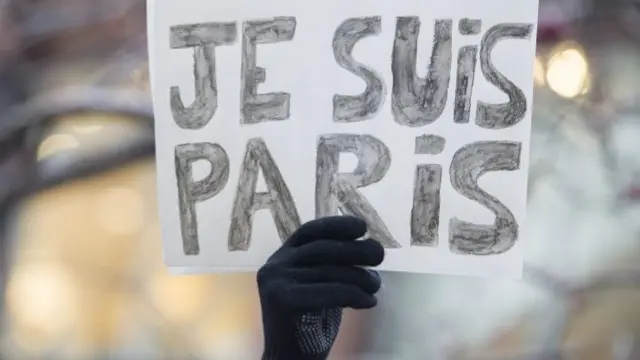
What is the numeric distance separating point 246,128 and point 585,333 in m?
0.41

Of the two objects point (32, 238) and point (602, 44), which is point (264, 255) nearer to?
point (32, 238)

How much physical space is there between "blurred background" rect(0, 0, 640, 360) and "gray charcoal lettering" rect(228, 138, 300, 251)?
0.59ft

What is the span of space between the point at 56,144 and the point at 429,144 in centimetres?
40

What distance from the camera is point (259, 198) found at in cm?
54

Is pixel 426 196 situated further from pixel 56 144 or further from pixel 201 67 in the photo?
pixel 56 144

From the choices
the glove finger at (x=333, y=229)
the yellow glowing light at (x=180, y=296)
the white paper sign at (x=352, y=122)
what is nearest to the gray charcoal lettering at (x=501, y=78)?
the white paper sign at (x=352, y=122)

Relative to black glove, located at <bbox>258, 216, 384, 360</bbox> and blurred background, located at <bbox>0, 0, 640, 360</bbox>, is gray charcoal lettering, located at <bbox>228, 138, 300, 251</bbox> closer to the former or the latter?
black glove, located at <bbox>258, 216, 384, 360</bbox>

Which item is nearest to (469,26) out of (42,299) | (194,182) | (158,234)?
(194,182)

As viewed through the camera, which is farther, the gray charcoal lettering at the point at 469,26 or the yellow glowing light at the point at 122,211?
the yellow glowing light at the point at 122,211

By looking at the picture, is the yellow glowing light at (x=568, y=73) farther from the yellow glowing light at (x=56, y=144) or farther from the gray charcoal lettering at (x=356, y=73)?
the yellow glowing light at (x=56, y=144)

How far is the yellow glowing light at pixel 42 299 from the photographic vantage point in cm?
71


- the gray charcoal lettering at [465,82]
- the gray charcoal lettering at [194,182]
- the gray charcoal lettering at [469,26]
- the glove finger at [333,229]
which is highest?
the gray charcoal lettering at [469,26]

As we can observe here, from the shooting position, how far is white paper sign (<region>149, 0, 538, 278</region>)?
520 millimetres

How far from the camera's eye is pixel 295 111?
532 mm
